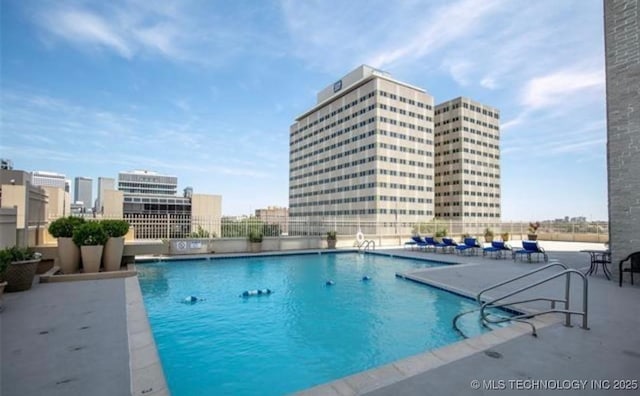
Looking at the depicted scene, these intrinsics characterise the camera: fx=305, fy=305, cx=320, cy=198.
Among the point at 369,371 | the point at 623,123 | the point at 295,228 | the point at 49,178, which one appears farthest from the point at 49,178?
the point at 623,123

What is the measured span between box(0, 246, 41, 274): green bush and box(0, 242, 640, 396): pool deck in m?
0.67

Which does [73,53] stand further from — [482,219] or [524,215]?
[482,219]

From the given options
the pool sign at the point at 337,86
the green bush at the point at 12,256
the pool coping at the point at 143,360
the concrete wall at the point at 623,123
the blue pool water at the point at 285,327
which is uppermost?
the pool sign at the point at 337,86

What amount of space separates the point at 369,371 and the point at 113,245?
8.16 metres

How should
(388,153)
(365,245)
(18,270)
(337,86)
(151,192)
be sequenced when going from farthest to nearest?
(151,192)
(337,86)
(388,153)
(365,245)
(18,270)

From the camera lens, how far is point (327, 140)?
7394cm

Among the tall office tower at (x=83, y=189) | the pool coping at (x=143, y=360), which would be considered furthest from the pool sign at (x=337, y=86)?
the tall office tower at (x=83, y=189)

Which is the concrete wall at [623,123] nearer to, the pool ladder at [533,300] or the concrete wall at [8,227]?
the pool ladder at [533,300]

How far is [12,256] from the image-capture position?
18.8 ft

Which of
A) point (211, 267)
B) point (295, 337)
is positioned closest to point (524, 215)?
point (211, 267)

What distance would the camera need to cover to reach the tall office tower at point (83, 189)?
504 feet

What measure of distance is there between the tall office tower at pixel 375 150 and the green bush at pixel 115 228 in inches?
1965

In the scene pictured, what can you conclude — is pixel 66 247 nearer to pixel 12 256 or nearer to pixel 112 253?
pixel 112 253

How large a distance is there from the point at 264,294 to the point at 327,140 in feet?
224
